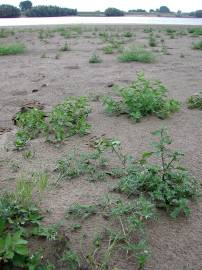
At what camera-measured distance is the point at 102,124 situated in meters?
4.07

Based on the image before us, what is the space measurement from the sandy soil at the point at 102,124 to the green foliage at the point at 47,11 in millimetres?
24802

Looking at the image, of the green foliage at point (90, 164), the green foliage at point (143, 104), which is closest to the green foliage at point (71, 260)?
the green foliage at point (90, 164)

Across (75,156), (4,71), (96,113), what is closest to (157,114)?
Answer: (96,113)

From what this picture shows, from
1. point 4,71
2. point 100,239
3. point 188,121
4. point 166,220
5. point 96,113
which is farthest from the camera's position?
point 4,71

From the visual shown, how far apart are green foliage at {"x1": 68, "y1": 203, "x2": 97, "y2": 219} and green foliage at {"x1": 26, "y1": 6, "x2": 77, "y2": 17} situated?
3216 cm

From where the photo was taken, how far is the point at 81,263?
206 cm

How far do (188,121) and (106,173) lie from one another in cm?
157

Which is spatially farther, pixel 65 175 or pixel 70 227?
pixel 65 175

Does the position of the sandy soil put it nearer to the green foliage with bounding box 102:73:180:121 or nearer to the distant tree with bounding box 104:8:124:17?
the green foliage with bounding box 102:73:180:121

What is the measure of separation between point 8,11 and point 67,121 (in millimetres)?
28780

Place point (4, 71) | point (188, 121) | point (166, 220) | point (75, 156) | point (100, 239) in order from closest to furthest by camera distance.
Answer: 1. point (100, 239)
2. point (166, 220)
3. point (75, 156)
4. point (188, 121)
5. point (4, 71)

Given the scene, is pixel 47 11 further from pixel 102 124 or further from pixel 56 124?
pixel 56 124

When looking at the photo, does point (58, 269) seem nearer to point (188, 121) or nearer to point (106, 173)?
point (106, 173)

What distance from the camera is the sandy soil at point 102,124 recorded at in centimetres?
227
